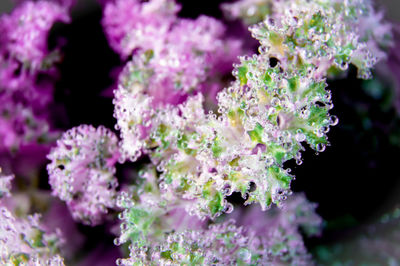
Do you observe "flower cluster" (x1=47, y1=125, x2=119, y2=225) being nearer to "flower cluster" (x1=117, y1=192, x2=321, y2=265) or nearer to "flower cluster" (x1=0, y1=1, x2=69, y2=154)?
"flower cluster" (x1=117, y1=192, x2=321, y2=265)

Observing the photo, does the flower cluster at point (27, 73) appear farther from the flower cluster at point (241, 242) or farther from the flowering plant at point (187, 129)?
the flower cluster at point (241, 242)

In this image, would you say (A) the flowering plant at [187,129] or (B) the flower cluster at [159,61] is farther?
(B) the flower cluster at [159,61]

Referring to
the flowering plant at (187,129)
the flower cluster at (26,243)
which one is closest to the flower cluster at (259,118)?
the flowering plant at (187,129)

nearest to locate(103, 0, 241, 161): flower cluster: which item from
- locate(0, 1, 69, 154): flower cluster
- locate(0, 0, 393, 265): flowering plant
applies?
locate(0, 0, 393, 265): flowering plant

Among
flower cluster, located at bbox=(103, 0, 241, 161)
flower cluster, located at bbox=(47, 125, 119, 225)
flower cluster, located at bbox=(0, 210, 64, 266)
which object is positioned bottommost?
flower cluster, located at bbox=(0, 210, 64, 266)

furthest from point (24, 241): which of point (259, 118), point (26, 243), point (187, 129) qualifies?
point (259, 118)

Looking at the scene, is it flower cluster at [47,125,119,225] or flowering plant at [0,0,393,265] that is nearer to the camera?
flowering plant at [0,0,393,265]

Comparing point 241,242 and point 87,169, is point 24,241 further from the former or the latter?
point 241,242

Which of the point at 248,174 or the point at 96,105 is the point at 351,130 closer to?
the point at 248,174
